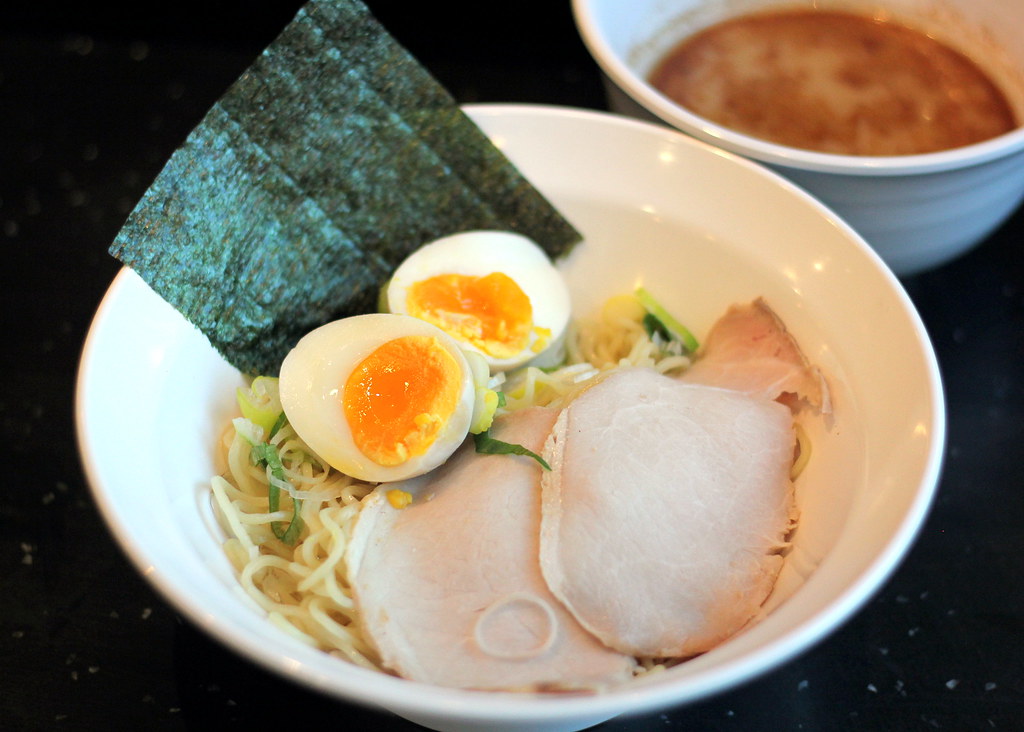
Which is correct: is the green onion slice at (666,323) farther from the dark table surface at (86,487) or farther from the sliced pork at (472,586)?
the dark table surface at (86,487)

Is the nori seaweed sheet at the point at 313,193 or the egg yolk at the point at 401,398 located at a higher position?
the nori seaweed sheet at the point at 313,193

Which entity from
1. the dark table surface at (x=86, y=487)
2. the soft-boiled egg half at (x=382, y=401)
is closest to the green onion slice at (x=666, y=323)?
the soft-boiled egg half at (x=382, y=401)

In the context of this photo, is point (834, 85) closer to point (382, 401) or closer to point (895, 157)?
point (895, 157)

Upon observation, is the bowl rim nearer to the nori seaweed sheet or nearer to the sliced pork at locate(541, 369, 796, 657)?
the nori seaweed sheet

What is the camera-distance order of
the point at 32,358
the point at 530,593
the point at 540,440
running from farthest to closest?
1. the point at 32,358
2. the point at 540,440
3. the point at 530,593

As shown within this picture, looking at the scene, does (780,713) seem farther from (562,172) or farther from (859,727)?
(562,172)

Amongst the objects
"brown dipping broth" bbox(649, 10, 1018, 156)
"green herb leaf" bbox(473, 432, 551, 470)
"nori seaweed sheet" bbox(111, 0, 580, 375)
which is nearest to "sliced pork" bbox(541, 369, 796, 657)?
"green herb leaf" bbox(473, 432, 551, 470)

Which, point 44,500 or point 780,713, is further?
point 44,500

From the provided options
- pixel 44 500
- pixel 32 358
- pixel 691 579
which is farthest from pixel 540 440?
pixel 32 358
